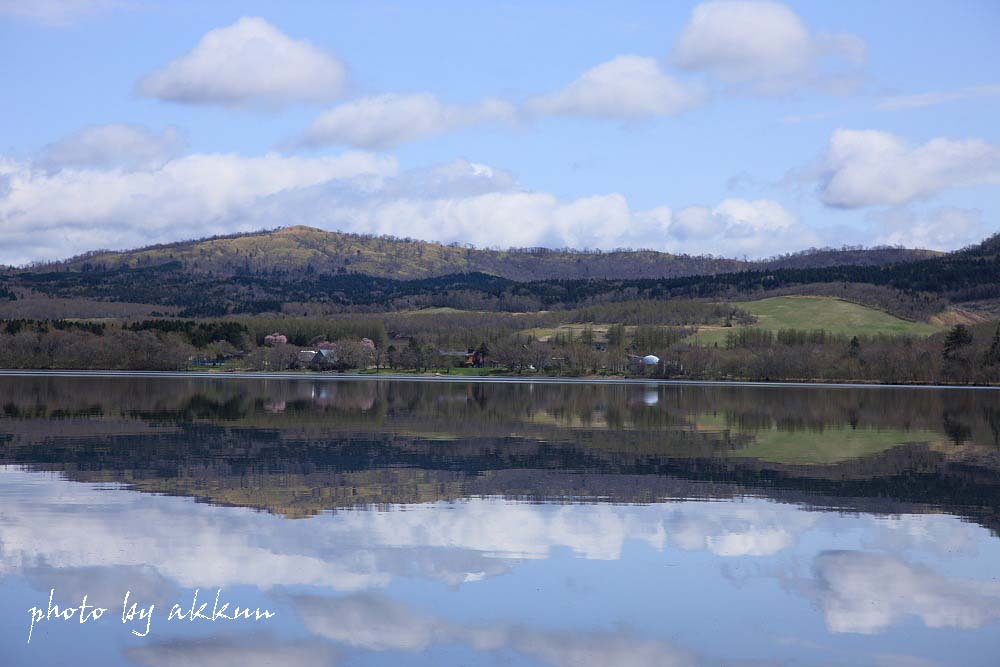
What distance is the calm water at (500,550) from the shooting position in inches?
612

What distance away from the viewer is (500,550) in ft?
69.6

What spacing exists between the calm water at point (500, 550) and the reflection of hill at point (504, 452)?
22 centimetres

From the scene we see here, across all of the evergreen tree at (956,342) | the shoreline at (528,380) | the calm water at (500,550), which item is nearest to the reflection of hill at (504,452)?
the calm water at (500,550)

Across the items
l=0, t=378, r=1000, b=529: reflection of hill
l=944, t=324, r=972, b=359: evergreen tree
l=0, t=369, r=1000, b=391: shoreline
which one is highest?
l=0, t=378, r=1000, b=529: reflection of hill

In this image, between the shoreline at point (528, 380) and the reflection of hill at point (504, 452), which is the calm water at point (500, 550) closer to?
the reflection of hill at point (504, 452)

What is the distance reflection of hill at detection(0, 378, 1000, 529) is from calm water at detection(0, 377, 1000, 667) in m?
0.22

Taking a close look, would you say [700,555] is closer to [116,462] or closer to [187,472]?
[187,472]

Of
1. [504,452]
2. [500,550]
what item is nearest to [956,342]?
[504,452]

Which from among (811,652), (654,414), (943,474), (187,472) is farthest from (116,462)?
(654,414)

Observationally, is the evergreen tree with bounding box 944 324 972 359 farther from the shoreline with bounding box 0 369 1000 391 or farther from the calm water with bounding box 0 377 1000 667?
the calm water with bounding box 0 377 1000 667

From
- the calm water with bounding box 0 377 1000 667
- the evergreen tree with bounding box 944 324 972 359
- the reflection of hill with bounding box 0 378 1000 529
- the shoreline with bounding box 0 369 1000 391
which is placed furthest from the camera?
the evergreen tree with bounding box 944 324 972 359

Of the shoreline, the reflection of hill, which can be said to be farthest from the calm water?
the shoreline

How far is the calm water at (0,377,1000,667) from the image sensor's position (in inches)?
612

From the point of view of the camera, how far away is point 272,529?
74.3ft
